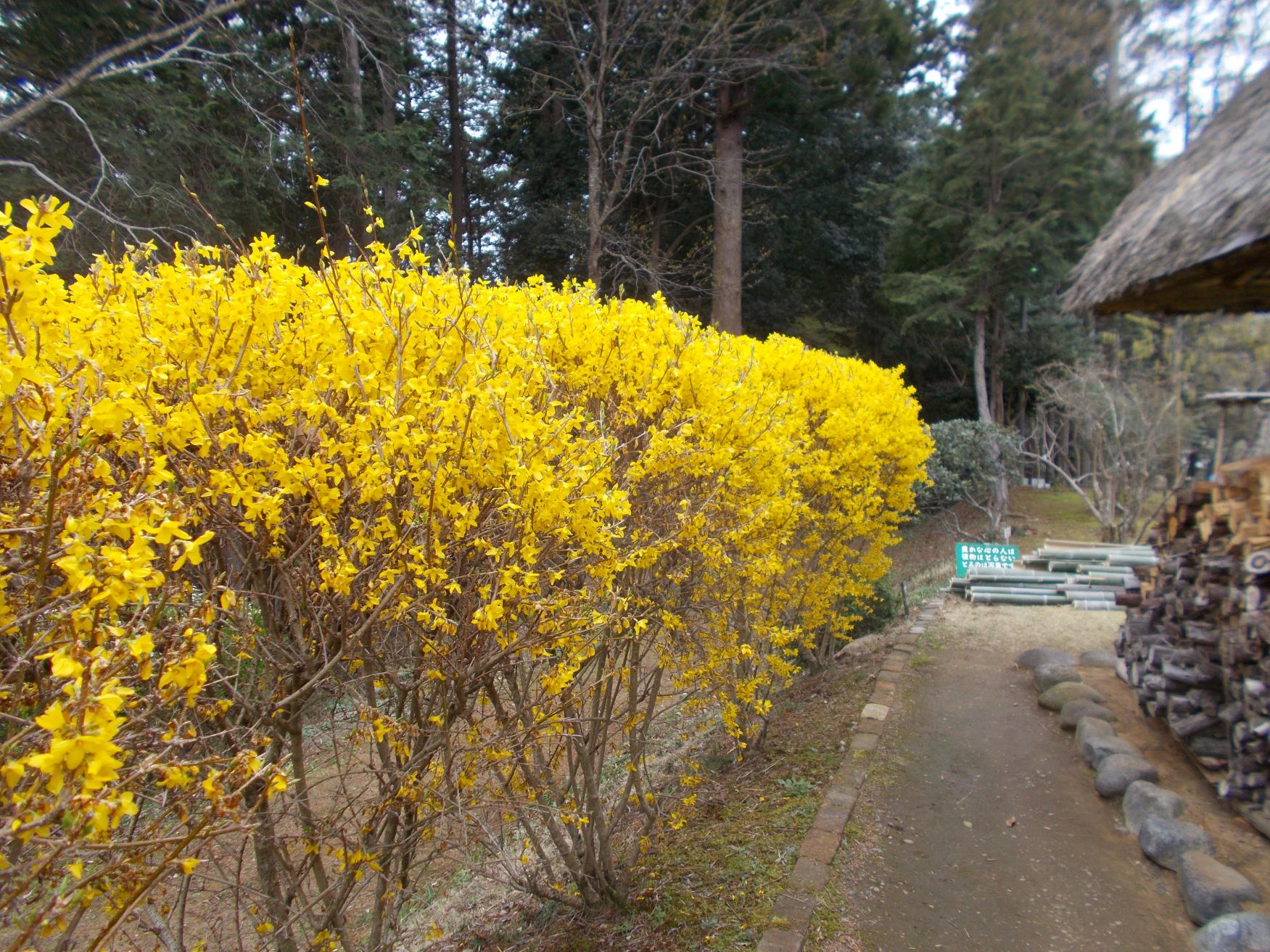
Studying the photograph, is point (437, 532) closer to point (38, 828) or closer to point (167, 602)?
point (167, 602)

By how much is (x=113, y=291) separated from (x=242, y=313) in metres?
0.40

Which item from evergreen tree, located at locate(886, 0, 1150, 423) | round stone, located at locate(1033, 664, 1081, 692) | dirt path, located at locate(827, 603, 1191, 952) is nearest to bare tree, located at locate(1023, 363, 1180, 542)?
evergreen tree, located at locate(886, 0, 1150, 423)

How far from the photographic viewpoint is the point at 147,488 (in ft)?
5.22

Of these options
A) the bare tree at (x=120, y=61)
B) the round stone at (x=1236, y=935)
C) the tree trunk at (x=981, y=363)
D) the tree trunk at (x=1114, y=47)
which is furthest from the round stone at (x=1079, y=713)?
the tree trunk at (x=1114, y=47)

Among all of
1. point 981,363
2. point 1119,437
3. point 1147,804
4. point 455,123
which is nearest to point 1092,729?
point 1147,804

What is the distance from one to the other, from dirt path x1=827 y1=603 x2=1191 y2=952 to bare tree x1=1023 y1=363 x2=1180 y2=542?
570 cm

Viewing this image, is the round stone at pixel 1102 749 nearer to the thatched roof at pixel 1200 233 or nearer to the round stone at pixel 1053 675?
the round stone at pixel 1053 675

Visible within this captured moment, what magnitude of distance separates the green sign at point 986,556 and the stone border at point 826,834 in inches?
108

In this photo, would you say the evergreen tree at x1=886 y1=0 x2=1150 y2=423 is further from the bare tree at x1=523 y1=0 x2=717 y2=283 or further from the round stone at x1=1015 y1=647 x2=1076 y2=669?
the round stone at x1=1015 y1=647 x2=1076 y2=669

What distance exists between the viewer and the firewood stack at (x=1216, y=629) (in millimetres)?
3498

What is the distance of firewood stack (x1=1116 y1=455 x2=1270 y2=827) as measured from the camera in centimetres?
350

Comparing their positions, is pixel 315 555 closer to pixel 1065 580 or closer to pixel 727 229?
pixel 1065 580

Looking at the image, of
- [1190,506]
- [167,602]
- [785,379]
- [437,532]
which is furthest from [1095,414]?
[167,602]

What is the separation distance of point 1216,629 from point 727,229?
8.95 m
